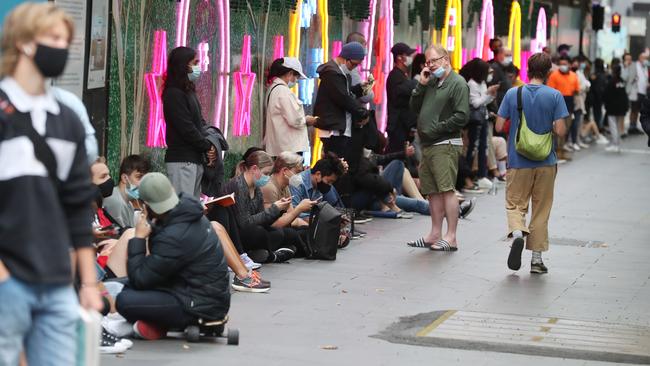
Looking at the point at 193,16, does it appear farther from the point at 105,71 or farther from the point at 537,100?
the point at 537,100

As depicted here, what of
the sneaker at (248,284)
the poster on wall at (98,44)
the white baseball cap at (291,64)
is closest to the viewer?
the sneaker at (248,284)

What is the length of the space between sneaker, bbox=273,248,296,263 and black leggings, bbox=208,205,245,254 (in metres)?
0.58

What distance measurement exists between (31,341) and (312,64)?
40.6 ft

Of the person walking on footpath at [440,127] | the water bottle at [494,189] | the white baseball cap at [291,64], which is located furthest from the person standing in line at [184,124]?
the water bottle at [494,189]

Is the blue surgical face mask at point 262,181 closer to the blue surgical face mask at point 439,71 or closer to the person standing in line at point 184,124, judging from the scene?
the person standing in line at point 184,124

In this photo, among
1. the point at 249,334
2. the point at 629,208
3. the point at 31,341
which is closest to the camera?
the point at 31,341

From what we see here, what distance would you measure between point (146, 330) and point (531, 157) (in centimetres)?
453

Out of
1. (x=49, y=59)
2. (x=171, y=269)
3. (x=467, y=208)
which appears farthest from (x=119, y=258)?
(x=467, y=208)

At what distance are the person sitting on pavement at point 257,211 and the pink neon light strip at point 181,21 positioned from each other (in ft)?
4.85

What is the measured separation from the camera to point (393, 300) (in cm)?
1073

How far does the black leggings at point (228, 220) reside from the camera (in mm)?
11531

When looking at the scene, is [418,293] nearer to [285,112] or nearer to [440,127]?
[440,127]

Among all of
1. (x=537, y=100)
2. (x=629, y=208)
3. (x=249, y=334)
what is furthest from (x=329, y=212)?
(x=629, y=208)

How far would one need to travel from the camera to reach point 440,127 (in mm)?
13250
